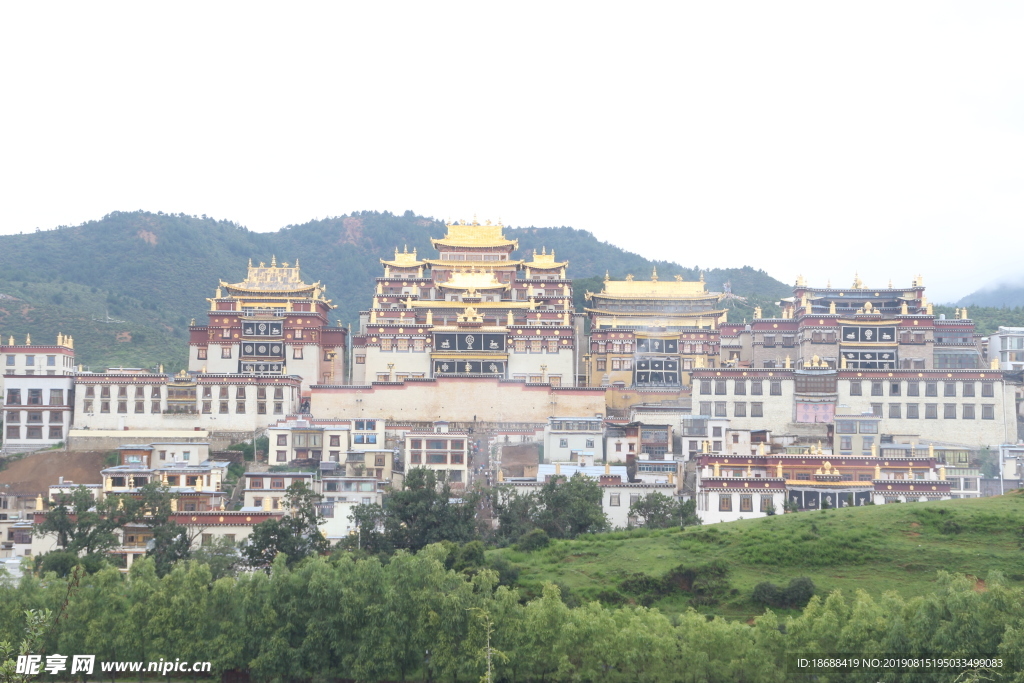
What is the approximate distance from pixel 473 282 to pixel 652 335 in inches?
492

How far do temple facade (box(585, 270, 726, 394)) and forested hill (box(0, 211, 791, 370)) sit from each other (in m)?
15.3

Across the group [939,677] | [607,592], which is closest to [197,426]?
[607,592]

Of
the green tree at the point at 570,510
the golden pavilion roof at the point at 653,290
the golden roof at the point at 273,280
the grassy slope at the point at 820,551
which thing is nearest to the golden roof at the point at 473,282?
the golden pavilion roof at the point at 653,290

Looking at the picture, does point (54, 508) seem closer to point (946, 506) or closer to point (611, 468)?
point (611, 468)

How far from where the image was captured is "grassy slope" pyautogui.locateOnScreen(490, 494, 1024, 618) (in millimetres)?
42875

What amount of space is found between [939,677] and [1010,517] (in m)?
18.2

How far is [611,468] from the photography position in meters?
60.6

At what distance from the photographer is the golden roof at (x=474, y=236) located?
87.2 m

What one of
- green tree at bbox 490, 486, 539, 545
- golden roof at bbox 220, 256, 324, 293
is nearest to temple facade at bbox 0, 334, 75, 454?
golden roof at bbox 220, 256, 324, 293

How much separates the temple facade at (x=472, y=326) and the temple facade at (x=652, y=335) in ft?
6.28

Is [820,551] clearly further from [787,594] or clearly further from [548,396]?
[548,396]

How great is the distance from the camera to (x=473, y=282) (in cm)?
8225

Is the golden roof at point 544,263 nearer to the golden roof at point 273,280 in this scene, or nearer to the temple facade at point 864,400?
the golden roof at point 273,280

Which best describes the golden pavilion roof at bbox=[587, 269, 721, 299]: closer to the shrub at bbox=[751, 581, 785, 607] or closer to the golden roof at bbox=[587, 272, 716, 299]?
the golden roof at bbox=[587, 272, 716, 299]
